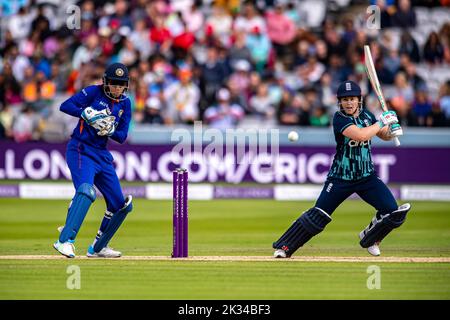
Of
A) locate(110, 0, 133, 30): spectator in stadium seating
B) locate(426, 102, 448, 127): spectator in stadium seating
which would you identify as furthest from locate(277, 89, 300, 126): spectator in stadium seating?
locate(110, 0, 133, 30): spectator in stadium seating

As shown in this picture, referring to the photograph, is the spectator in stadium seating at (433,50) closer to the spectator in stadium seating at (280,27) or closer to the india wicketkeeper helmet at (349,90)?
the spectator in stadium seating at (280,27)

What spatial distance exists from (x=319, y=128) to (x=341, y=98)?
26.4 feet

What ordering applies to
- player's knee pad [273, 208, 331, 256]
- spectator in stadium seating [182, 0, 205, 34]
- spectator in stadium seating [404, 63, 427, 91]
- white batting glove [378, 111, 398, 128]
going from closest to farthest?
white batting glove [378, 111, 398, 128] < player's knee pad [273, 208, 331, 256] < spectator in stadium seating [404, 63, 427, 91] < spectator in stadium seating [182, 0, 205, 34]

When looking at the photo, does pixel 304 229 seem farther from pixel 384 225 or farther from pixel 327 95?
pixel 327 95

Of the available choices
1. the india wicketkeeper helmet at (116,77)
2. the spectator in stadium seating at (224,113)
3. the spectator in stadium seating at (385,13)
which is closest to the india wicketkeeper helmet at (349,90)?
the india wicketkeeper helmet at (116,77)

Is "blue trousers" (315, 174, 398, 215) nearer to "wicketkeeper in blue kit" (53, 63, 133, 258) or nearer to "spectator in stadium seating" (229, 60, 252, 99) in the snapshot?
"wicketkeeper in blue kit" (53, 63, 133, 258)

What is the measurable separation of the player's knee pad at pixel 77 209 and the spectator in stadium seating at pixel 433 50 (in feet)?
36.8

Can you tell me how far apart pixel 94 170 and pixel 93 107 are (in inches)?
24.1

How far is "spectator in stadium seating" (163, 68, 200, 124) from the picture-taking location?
1834 cm

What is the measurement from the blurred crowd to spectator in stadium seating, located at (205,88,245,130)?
0.02m

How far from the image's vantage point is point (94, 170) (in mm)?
9938

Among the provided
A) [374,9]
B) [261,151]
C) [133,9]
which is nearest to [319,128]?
[261,151]

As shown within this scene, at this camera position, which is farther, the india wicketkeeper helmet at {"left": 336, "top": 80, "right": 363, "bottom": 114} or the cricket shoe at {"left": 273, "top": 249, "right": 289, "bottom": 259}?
the cricket shoe at {"left": 273, "top": 249, "right": 289, "bottom": 259}

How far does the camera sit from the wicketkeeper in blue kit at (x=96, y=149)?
9.82 meters
